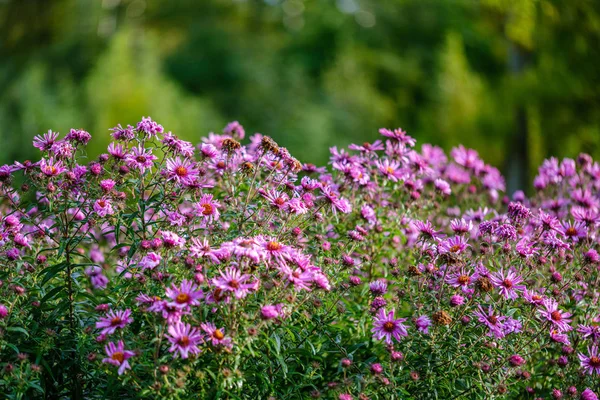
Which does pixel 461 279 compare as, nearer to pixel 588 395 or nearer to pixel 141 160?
pixel 588 395

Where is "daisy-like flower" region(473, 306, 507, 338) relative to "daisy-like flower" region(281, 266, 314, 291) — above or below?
below

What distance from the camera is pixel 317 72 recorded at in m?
24.1

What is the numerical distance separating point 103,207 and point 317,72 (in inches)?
864

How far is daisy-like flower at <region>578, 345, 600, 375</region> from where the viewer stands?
273 cm

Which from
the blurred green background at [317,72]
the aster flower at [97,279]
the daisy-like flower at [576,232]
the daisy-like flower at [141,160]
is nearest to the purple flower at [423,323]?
the daisy-like flower at [576,232]

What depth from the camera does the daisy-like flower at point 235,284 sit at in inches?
86.3

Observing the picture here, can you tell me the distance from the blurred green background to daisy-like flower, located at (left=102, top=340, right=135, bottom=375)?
27.1 ft

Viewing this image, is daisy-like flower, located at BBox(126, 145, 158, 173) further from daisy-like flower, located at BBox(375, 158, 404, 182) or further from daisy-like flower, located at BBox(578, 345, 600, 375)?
daisy-like flower, located at BBox(578, 345, 600, 375)

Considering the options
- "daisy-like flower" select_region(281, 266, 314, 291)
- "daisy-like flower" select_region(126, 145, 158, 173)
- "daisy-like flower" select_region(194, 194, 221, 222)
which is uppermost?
"daisy-like flower" select_region(126, 145, 158, 173)

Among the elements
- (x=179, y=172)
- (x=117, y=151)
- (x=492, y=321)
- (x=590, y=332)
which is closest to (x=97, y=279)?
(x=117, y=151)

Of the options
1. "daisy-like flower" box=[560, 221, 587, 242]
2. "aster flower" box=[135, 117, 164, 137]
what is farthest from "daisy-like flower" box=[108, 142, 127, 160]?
"daisy-like flower" box=[560, 221, 587, 242]

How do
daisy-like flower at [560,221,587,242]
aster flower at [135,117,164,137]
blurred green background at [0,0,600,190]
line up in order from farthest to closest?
blurred green background at [0,0,600,190], daisy-like flower at [560,221,587,242], aster flower at [135,117,164,137]

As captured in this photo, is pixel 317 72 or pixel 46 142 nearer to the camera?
pixel 46 142

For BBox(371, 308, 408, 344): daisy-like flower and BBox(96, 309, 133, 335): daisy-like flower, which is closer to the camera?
BBox(96, 309, 133, 335): daisy-like flower
